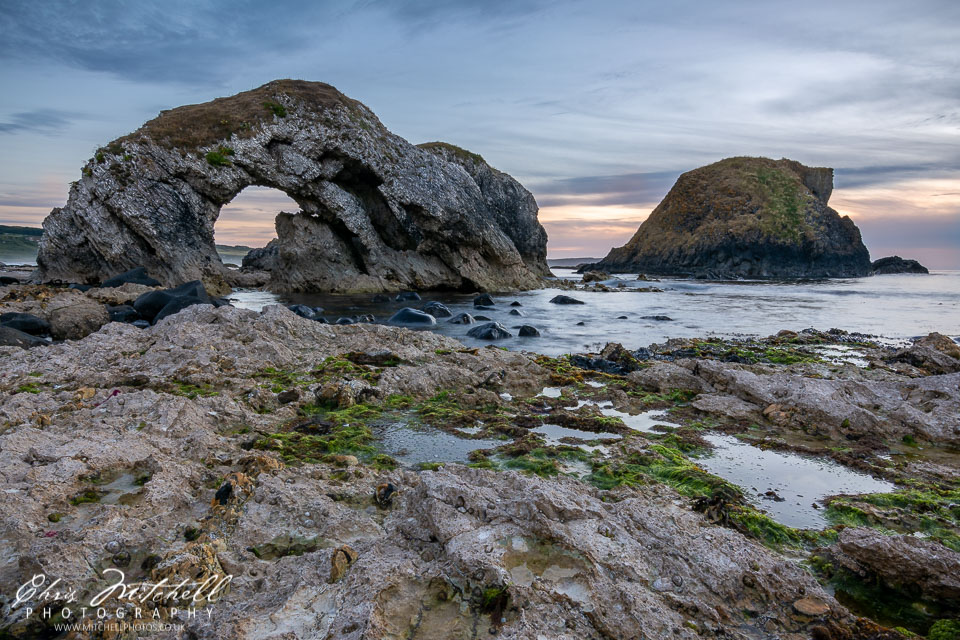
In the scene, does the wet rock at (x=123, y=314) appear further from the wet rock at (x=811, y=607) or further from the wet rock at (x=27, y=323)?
the wet rock at (x=811, y=607)

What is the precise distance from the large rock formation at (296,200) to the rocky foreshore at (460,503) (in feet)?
63.5

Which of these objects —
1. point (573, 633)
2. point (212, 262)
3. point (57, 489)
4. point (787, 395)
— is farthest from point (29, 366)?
point (212, 262)

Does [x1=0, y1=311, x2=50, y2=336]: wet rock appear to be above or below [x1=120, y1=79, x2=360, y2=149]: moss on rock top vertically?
below

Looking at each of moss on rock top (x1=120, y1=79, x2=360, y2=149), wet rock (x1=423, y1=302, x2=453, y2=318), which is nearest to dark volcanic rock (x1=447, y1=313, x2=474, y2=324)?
wet rock (x1=423, y1=302, x2=453, y2=318)

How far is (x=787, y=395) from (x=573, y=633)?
5.88 m

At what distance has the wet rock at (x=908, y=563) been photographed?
3.01 metres

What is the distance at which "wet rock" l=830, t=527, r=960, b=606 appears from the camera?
9.87 ft

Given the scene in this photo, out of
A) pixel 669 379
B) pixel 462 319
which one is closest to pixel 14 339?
pixel 462 319

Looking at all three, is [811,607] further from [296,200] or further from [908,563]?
[296,200]

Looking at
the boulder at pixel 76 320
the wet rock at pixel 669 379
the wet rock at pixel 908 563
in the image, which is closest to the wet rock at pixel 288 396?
the wet rock at pixel 669 379

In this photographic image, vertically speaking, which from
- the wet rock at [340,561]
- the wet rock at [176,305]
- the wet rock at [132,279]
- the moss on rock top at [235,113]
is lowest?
the wet rock at [340,561]

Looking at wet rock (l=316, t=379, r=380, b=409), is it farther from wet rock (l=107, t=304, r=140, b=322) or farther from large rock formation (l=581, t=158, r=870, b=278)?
large rock formation (l=581, t=158, r=870, b=278)

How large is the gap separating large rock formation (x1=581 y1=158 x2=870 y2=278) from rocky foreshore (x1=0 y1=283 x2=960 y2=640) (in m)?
75.8

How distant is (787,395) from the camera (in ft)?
22.6
